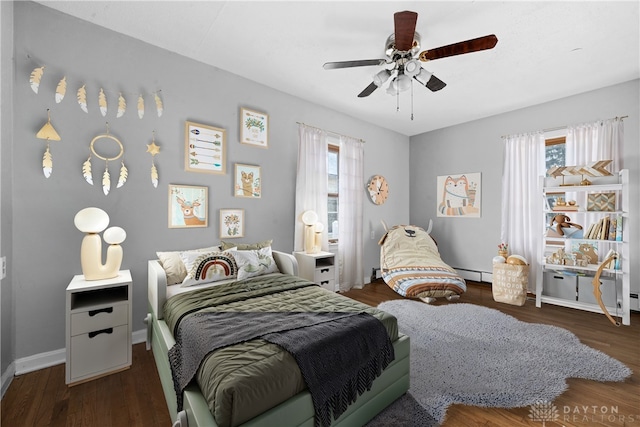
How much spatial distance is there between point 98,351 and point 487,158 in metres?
5.37

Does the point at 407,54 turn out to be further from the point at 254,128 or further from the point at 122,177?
the point at 122,177

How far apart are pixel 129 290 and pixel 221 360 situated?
1295mm

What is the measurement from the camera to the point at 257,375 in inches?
45.5

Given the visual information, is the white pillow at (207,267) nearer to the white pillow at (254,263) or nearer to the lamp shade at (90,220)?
the white pillow at (254,263)

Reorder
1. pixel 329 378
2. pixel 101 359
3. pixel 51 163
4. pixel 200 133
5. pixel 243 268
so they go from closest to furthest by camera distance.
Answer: pixel 329 378, pixel 101 359, pixel 51 163, pixel 243 268, pixel 200 133

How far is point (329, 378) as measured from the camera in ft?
4.47

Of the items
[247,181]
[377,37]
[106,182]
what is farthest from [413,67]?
[106,182]

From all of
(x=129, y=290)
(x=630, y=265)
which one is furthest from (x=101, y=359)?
(x=630, y=265)

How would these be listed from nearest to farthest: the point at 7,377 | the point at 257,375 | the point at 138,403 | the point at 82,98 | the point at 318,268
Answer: the point at 257,375, the point at 138,403, the point at 7,377, the point at 82,98, the point at 318,268

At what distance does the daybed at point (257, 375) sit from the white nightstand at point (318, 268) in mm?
944

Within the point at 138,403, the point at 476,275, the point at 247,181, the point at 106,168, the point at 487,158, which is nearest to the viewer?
the point at 138,403

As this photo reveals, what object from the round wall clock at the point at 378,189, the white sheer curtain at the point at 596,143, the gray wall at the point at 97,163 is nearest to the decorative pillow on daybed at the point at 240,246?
the gray wall at the point at 97,163

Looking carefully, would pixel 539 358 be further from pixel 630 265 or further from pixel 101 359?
pixel 101 359

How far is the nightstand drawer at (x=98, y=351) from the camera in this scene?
189 centimetres
